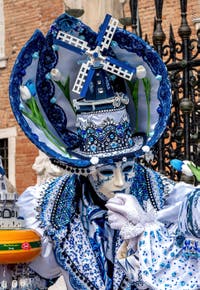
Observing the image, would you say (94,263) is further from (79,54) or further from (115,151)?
(79,54)

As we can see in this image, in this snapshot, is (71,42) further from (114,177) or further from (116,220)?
(116,220)

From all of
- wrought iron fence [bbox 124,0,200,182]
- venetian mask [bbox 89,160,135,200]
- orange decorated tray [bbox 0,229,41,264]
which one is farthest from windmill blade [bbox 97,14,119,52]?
wrought iron fence [bbox 124,0,200,182]

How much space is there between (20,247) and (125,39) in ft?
2.91

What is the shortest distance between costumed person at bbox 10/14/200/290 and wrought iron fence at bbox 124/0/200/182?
66.7 inches

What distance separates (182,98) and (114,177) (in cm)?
208

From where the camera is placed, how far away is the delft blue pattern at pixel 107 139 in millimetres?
3738

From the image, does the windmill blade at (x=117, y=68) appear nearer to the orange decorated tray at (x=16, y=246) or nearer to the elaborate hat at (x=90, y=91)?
the elaborate hat at (x=90, y=91)

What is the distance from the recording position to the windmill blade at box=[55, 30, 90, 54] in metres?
3.79

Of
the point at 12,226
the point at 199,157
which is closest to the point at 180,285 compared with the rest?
the point at 12,226

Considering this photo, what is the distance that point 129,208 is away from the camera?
3.57 metres

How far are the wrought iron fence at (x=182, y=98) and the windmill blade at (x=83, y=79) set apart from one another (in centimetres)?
187

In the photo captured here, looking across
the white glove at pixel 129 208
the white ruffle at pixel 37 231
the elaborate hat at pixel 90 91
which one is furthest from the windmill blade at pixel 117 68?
the white ruffle at pixel 37 231

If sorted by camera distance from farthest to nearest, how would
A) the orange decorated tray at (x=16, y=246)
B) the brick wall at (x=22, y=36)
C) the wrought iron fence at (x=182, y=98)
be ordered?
the brick wall at (x=22, y=36), the wrought iron fence at (x=182, y=98), the orange decorated tray at (x=16, y=246)

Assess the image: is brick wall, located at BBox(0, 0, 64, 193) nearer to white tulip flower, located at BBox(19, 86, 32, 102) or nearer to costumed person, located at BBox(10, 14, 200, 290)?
costumed person, located at BBox(10, 14, 200, 290)
